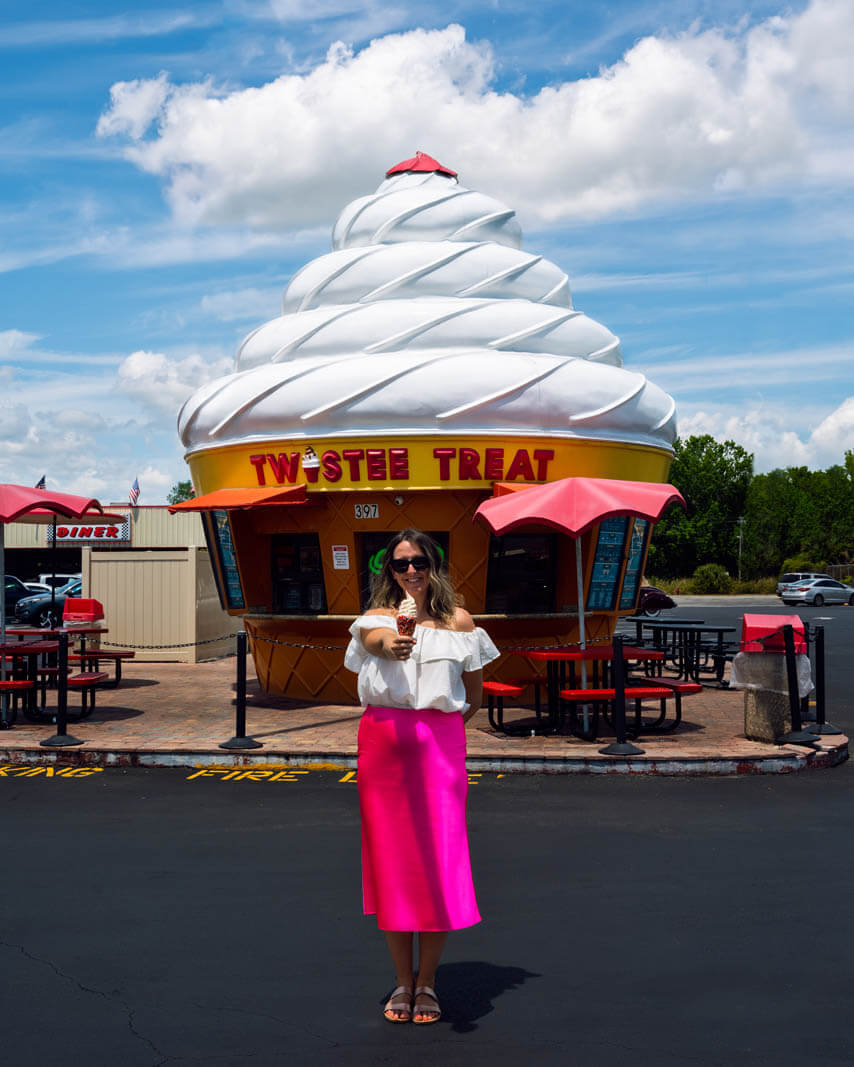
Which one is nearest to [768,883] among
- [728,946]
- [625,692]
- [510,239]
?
[728,946]

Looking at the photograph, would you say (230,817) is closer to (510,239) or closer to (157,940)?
(157,940)

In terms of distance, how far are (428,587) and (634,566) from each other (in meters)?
9.91

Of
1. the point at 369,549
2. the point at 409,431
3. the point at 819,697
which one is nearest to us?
the point at 819,697

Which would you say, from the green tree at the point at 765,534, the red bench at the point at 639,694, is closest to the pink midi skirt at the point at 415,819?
the red bench at the point at 639,694

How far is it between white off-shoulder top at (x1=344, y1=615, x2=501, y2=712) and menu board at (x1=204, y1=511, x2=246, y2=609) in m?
9.55

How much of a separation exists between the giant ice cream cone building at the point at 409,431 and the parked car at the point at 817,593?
113 feet

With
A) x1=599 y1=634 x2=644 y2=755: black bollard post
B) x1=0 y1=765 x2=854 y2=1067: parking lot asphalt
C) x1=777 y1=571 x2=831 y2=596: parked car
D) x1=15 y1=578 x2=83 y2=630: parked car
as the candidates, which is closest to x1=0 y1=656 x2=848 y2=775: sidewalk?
x1=599 y1=634 x2=644 y2=755: black bollard post

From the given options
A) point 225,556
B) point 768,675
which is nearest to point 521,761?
point 768,675

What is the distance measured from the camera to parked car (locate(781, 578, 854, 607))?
1801 inches

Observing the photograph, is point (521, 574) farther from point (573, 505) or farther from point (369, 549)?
point (573, 505)

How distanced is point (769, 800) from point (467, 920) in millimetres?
4669

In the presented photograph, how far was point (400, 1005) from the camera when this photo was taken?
4.12 m

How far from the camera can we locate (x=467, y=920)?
4.20 meters

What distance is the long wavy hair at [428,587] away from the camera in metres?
4.33
